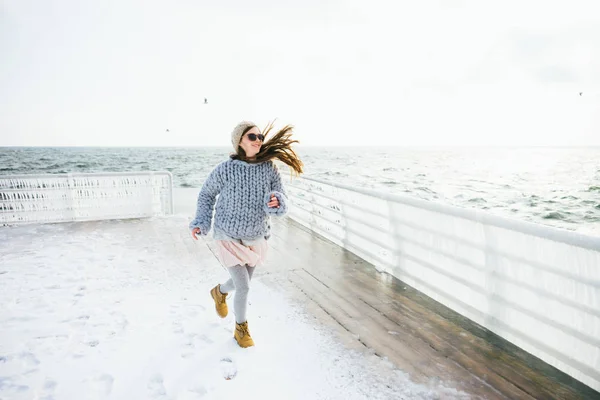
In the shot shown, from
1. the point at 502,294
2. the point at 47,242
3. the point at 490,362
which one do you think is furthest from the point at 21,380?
the point at 47,242

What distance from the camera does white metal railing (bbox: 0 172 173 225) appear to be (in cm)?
691

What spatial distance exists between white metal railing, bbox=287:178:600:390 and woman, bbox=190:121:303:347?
70.1 inches

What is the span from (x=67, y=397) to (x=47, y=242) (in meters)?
4.46

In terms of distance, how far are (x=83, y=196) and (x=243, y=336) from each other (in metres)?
6.19

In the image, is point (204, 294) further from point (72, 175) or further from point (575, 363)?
point (72, 175)

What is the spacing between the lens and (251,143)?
2.58m

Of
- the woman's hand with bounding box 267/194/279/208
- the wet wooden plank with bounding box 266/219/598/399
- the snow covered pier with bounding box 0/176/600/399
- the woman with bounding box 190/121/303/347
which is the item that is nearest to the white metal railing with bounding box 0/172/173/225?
the snow covered pier with bounding box 0/176/600/399

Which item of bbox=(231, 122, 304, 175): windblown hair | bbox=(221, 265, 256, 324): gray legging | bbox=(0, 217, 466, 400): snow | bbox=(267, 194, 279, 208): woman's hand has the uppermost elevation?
bbox=(231, 122, 304, 175): windblown hair

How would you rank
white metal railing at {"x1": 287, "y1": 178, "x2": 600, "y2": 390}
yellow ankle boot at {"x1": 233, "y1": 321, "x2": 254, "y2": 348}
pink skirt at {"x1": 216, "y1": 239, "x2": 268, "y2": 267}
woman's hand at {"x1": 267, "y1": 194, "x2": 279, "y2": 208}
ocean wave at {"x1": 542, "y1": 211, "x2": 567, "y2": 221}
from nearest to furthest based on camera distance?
white metal railing at {"x1": 287, "y1": 178, "x2": 600, "y2": 390}, woman's hand at {"x1": 267, "y1": 194, "x2": 279, "y2": 208}, pink skirt at {"x1": 216, "y1": 239, "x2": 268, "y2": 267}, yellow ankle boot at {"x1": 233, "y1": 321, "x2": 254, "y2": 348}, ocean wave at {"x1": 542, "y1": 211, "x2": 567, "y2": 221}

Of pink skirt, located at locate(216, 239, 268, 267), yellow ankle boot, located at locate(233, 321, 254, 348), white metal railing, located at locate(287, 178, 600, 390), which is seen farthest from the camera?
Answer: yellow ankle boot, located at locate(233, 321, 254, 348)

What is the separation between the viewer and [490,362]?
8.55 ft

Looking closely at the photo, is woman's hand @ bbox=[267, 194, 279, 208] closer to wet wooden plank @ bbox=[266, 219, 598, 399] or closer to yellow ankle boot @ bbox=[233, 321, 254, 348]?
yellow ankle boot @ bbox=[233, 321, 254, 348]

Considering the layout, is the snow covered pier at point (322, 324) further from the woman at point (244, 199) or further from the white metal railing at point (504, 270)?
the woman at point (244, 199)

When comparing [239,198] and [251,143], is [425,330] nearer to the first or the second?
[239,198]
